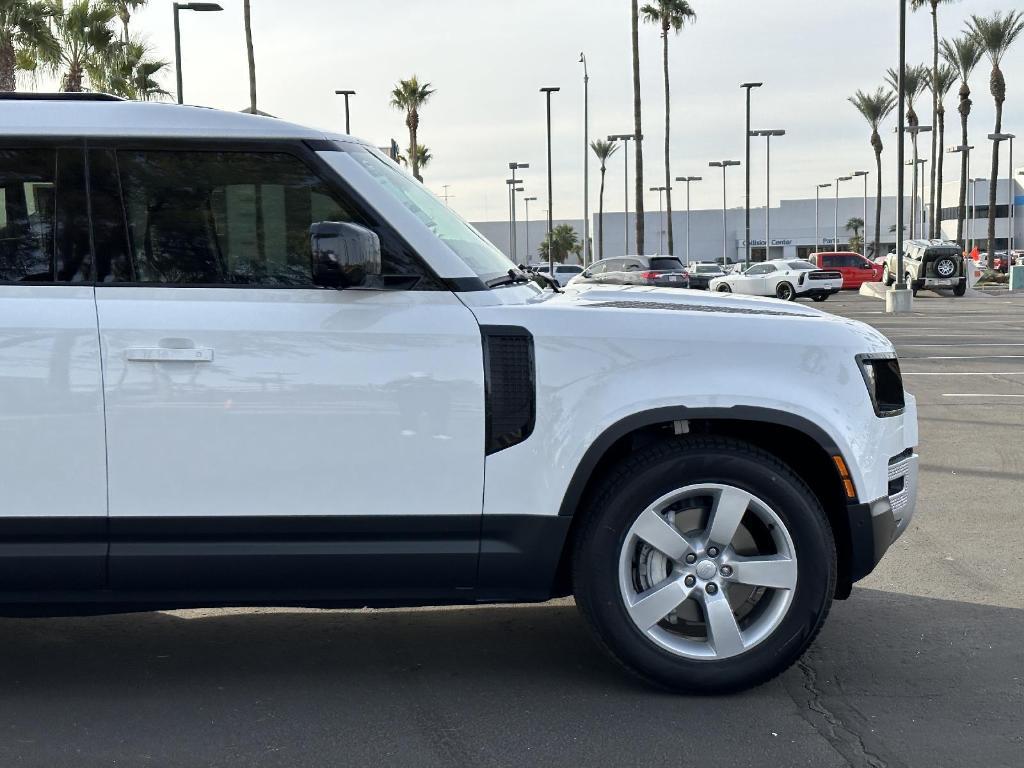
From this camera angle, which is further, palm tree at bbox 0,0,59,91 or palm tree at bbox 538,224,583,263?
palm tree at bbox 538,224,583,263

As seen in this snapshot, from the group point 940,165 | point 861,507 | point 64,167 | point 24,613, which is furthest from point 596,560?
point 940,165

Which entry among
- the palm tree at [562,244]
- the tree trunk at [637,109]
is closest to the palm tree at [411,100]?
the tree trunk at [637,109]

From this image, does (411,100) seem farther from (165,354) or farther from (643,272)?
(165,354)

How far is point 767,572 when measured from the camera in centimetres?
391

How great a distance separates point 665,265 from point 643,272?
3.77 feet

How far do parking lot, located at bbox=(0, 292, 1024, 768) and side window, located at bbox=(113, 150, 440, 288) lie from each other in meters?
1.41

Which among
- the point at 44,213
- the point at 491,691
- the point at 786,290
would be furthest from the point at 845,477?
the point at 786,290

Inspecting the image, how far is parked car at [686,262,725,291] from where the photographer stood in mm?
49531

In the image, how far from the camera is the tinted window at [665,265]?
37.5 m

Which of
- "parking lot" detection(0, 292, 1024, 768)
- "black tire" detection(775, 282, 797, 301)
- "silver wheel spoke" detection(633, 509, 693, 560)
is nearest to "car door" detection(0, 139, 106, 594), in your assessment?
"parking lot" detection(0, 292, 1024, 768)

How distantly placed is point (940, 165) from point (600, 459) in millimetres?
68348

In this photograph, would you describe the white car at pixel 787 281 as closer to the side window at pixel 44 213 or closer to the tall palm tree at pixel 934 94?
the tall palm tree at pixel 934 94

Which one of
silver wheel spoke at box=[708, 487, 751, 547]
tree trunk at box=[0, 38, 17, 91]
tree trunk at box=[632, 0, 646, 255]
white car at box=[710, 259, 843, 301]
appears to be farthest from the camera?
tree trunk at box=[632, 0, 646, 255]

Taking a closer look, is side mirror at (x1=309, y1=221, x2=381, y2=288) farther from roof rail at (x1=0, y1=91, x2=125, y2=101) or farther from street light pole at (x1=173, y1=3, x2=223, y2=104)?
street light pole at (x1=173, y1=3, x2=223, y2=104)
